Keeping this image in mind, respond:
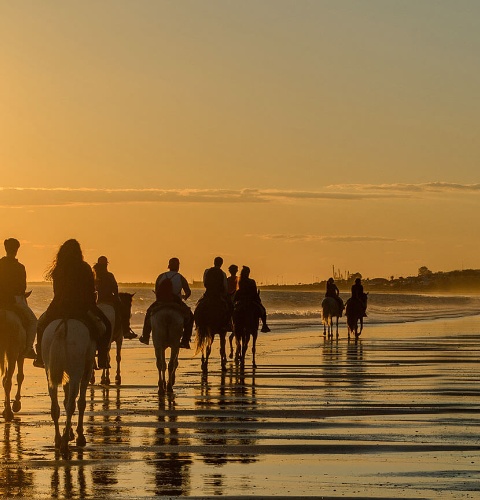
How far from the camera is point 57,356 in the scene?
14.7m

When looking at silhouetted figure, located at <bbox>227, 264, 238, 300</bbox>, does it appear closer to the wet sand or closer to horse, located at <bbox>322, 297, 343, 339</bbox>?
the wet sand

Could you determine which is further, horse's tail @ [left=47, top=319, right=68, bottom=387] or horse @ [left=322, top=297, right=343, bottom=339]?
horse @ [left=322, top=297, right=343, bottom=339]

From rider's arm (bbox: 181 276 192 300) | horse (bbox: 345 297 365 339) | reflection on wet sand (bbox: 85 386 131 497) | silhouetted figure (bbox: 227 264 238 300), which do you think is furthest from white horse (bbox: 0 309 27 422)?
horse (bbox: 345 297 365 339)

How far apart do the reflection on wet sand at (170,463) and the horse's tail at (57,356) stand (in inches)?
53.0

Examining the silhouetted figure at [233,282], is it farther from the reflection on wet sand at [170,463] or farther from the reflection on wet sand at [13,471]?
the reflection on wet sand at [13,471]

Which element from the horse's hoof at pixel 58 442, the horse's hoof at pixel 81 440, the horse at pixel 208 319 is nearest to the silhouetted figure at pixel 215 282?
the horse at pixel 208 319

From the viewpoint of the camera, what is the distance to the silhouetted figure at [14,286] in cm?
1927

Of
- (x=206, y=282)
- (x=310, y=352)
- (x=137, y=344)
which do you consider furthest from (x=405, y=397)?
(x=137, y=344)

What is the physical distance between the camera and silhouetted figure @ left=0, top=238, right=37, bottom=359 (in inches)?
758

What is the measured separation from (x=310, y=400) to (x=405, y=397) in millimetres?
1603

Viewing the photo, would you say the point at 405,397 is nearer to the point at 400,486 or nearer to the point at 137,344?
the point at 400,486

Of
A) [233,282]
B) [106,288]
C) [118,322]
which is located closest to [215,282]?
[118,322]

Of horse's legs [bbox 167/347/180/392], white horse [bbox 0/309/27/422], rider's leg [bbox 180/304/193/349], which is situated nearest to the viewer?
white horse [bbox 0/309/27/422]

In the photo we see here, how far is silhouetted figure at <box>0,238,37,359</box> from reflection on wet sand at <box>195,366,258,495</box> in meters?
2.78
